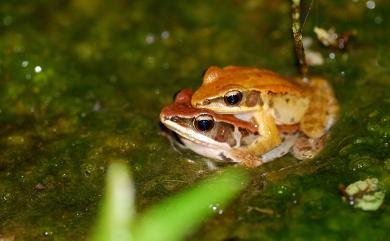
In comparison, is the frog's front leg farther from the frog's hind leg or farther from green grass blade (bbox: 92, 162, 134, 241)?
green grass blade (bbox: 92, 162, 134, 241)

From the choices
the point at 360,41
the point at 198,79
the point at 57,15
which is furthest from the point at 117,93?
the point at 360,41

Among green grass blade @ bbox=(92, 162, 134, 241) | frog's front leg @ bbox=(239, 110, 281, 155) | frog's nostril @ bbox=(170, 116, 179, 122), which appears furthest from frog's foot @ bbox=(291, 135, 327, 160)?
Answer: green grass blade @ bbox=(92, 162, 134, 241)

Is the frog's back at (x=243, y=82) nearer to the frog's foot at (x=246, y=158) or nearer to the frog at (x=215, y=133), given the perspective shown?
the frog at (x=215, y=133)

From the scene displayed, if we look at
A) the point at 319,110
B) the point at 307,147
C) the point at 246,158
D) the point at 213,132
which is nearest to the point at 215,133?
the point at 213,132

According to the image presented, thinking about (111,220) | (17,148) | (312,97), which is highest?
(312,97)

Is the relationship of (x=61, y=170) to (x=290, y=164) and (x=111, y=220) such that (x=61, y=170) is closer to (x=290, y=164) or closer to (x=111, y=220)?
(x=111, y=220)

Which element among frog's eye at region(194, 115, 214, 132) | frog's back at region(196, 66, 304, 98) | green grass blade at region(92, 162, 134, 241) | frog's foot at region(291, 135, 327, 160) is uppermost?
frog's back at region(196, 66, 304, 98)
